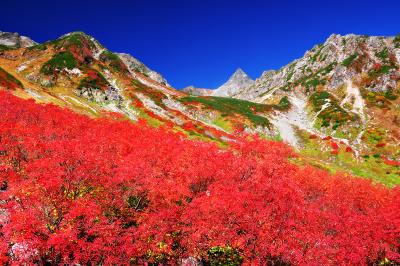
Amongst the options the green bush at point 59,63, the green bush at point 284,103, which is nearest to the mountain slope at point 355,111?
the green bush at point 284,103

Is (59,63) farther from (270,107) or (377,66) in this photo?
(377,66)

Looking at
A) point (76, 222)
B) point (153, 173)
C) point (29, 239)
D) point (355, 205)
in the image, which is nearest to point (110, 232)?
point (76, 222)

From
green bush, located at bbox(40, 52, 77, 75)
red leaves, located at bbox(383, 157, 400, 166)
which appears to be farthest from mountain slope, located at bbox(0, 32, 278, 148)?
red leaves, located at bbox(383, 157, 400, 166)

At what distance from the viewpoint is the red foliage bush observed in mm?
21562

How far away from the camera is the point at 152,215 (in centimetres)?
2681

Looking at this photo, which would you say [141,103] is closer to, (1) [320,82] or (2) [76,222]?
(2) [76,222]

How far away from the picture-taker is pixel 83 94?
369 feet

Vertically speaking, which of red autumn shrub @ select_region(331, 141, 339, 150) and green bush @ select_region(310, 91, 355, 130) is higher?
green bush @ select_region(310, 91, 355, 130)

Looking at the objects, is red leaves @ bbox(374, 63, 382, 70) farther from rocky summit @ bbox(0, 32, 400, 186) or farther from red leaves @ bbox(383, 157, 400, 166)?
red leaves @ bbox(383, 157, 400, 166)

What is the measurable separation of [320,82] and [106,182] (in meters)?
189

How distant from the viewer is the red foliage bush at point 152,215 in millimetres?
21562

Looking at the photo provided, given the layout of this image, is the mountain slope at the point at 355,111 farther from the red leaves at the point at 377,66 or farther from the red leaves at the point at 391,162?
the red leaves at the point at 391,162

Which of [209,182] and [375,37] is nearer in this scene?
[209,182]

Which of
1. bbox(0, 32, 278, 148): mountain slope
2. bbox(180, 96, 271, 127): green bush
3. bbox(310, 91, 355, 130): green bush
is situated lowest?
bbox(0, 32, 278, 148): mountain slope
